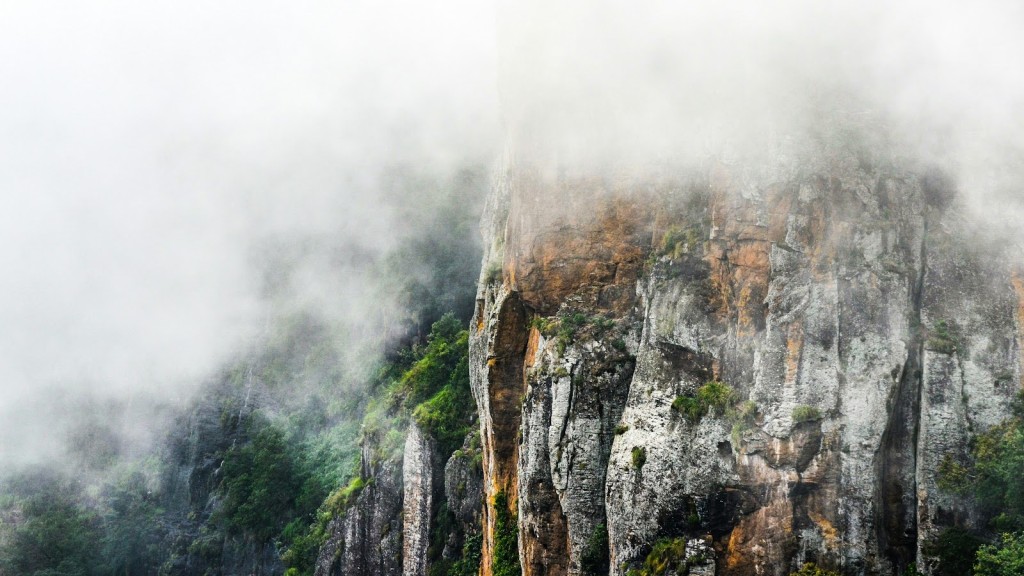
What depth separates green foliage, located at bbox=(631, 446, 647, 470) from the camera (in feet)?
98.4

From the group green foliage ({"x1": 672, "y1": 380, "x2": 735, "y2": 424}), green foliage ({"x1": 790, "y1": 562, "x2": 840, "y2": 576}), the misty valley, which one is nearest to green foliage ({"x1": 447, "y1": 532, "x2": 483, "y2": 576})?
the misty valley

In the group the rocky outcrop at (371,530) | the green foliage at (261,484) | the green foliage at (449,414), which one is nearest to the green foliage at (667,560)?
the green foliage at (449,414)

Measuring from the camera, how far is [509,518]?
1513 inches

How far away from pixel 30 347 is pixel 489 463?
79644mm

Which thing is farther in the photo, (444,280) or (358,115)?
(358,115)

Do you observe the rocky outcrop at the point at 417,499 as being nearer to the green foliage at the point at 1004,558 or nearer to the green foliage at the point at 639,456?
the green foliage at the point at 639,456

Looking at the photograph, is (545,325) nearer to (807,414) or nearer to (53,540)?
(807,414)

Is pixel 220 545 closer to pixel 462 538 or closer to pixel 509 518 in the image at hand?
pixel 462 538

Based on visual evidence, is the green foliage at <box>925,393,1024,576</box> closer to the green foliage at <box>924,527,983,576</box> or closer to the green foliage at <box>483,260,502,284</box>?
the green foliage at <box>924,527,983,576</box>

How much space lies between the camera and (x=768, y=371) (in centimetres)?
2841

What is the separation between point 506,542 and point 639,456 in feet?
35.5

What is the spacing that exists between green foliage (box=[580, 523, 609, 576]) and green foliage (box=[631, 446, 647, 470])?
3945mm

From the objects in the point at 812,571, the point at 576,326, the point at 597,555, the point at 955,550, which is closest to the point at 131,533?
the point at 576,326

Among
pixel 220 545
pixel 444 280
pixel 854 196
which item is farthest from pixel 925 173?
pixel 220 545
